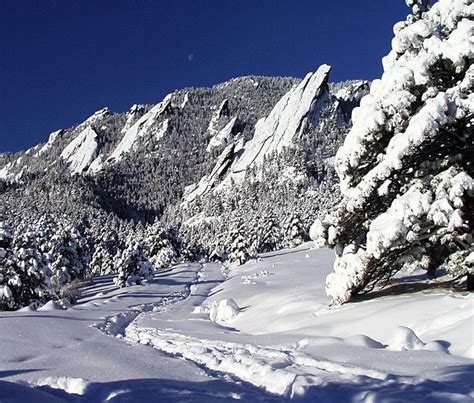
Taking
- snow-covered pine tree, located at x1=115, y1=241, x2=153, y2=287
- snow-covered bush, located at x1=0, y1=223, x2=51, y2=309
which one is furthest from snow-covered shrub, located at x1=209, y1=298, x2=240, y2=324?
snow-covered pine tree, located at x1=115, y1=241, x2=153, y2=287

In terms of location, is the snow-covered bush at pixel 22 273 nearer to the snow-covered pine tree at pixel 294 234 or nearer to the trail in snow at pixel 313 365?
the trail in snow at pixel 313 365

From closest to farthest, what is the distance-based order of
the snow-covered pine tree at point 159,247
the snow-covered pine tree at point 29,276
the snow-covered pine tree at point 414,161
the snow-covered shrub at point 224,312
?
the snow-covered pine tree at point 414,161, the snow-covered shrub at point 224,312, the snow-covered pine tree at point 29,276, the snow-covered pine tree at point 159,247

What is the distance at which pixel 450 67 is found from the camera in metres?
10.2

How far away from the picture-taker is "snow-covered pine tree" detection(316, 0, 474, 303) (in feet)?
31.3

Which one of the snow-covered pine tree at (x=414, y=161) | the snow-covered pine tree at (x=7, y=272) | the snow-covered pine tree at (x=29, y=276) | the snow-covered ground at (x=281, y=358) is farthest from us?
the snow-covered pine tree at (x=29, y=276)

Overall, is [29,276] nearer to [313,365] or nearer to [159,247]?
[313,365]

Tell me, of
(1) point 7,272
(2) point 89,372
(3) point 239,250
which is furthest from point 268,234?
(2) point 89,372

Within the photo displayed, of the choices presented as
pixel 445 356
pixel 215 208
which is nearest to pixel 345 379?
pixel 445 356

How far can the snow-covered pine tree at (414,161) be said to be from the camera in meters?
9.55

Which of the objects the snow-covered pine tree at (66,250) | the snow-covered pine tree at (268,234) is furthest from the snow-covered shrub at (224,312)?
the snow-covered pine tree at (268,234)

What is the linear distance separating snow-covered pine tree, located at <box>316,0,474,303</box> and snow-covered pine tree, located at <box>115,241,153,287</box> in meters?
30.9

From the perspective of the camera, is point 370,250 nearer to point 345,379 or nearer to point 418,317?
point 418,317

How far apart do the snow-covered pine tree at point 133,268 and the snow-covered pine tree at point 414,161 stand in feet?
101

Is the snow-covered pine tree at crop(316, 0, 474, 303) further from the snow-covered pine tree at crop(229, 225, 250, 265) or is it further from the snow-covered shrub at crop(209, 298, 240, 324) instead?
the snow-covered pine tree at crop(229, 225, 250, 265)
